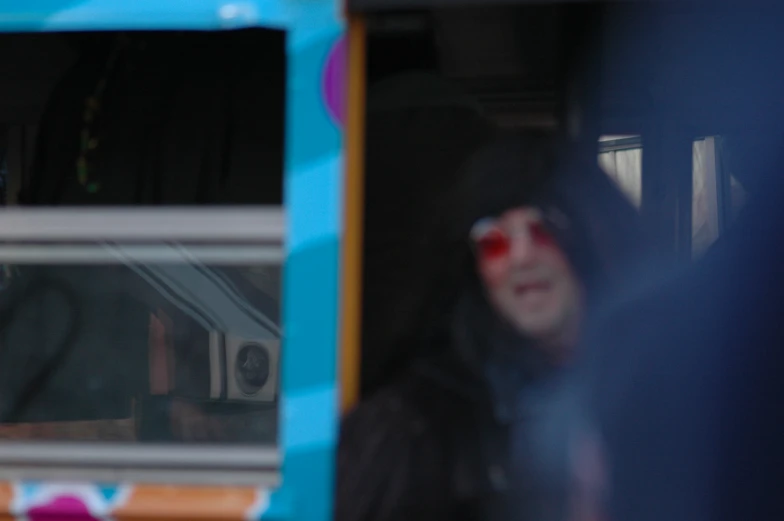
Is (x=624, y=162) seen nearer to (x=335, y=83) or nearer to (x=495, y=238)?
(x=495, y=238)

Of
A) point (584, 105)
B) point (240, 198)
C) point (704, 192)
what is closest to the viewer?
point (240, 198)

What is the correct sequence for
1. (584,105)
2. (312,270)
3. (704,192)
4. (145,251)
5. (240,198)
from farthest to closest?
(704,192)
(584,105)
(240,198)
(145,251)
(312,270)

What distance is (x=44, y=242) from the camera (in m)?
1.72

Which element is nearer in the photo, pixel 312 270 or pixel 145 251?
pixel 312 270

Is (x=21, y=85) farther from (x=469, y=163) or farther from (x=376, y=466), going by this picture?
(x=376, y=466)

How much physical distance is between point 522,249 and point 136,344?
0.73 metres

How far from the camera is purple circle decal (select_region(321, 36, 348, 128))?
5.18ft

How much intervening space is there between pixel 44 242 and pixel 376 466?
704mm

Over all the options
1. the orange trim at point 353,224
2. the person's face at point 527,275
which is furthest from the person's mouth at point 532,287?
the orange trim at point 353,224

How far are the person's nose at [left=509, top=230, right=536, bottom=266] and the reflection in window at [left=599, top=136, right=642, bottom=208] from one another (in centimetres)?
24

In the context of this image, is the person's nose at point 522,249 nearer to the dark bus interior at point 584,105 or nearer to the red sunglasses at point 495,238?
the red sunglasses at point 495,238

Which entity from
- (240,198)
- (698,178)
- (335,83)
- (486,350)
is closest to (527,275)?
(486,350)

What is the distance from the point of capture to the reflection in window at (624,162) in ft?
5.92

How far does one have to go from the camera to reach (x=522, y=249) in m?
1.62
